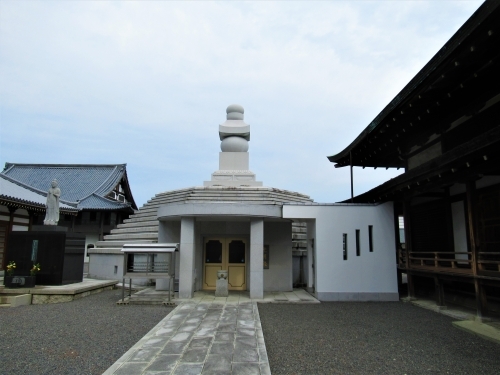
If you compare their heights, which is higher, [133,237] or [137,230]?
[137,230]

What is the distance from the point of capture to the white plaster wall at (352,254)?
462 inches

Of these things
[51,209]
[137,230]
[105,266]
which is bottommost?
[105,266]

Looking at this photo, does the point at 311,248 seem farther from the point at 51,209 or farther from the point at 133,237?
the point at 51,209

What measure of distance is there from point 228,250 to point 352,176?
6.29 meters

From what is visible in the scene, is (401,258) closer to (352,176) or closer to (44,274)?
(352,176)

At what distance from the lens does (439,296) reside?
10242mm

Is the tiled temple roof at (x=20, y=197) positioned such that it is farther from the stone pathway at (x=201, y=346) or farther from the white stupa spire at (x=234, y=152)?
the stone pathway at (x=201, y=346)

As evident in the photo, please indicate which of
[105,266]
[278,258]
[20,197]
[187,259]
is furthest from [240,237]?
[20,197]

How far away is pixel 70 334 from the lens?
23.8ft

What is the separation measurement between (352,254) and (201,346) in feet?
23.7

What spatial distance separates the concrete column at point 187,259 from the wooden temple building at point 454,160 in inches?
265

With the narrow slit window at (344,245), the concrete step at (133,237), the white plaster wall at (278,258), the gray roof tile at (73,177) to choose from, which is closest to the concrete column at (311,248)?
the white plaster wall at (278,258)

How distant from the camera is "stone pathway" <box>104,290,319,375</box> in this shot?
520 centimetres

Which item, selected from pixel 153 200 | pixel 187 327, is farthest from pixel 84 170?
pixel 187 327
